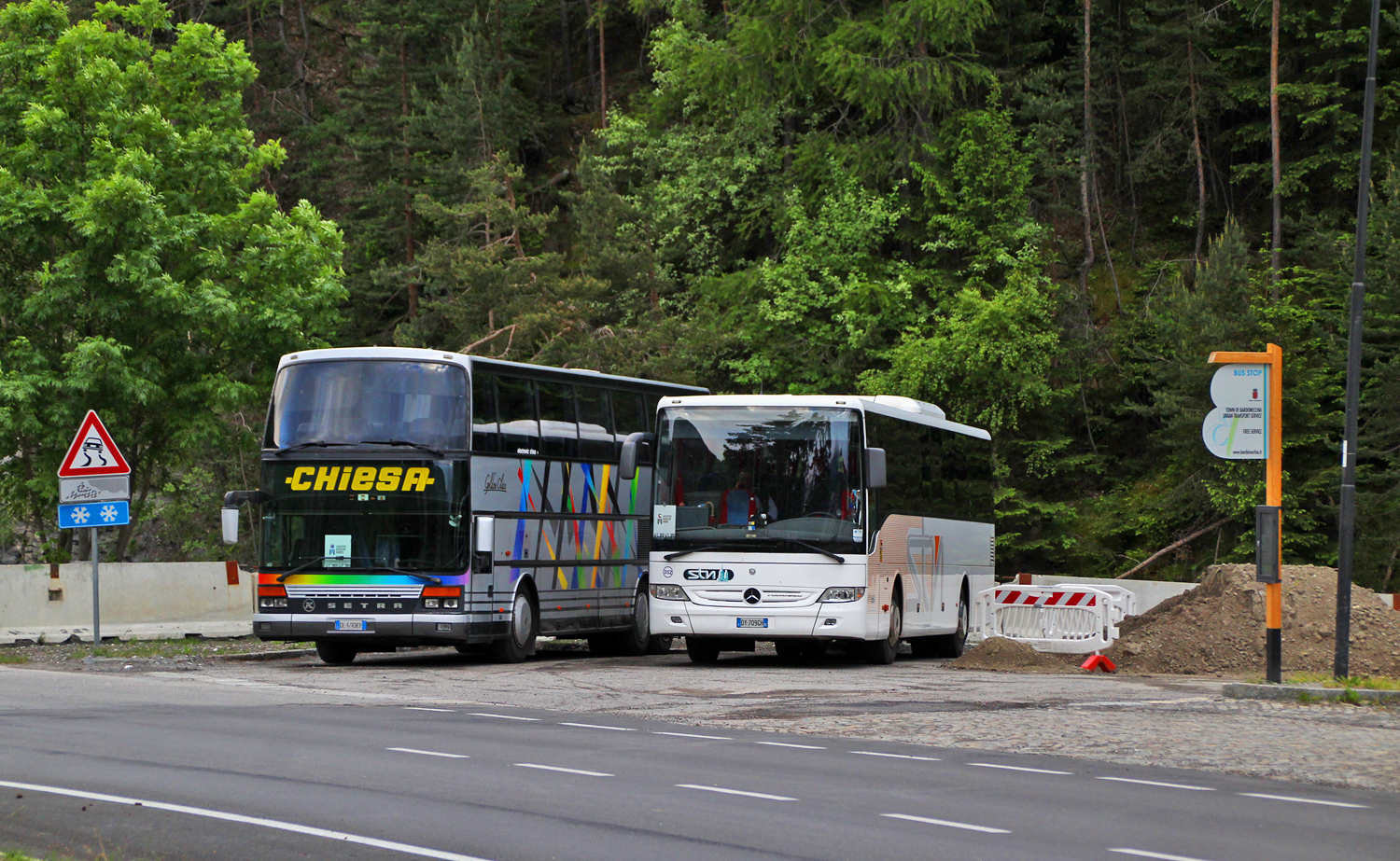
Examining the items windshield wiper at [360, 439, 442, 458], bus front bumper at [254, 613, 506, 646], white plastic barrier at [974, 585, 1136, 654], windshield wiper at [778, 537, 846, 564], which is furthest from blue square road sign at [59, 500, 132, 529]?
white plastic barrier at [974, 585, 1136, 654]

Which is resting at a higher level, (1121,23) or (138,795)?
(1121,23)

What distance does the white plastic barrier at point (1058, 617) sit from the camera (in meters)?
22.9

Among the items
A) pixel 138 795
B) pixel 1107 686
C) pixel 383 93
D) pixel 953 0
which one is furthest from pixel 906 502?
pixel 383 93

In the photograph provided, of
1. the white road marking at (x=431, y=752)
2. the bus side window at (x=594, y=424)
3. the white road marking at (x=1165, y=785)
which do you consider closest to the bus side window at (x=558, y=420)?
the bus side window at (x=594, y=424)

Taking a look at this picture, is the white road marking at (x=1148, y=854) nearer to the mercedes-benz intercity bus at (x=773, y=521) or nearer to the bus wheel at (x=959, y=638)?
the mercedes-benz intercity bus at (x=773, y=521)

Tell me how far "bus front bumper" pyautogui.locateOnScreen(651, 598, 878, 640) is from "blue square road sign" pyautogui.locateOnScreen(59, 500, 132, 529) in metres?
7.66

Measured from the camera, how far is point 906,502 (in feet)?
72.4

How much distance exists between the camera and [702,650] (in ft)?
72.1

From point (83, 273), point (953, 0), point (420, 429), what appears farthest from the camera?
point (953, 0)

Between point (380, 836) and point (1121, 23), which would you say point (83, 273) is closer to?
point (380, 836)

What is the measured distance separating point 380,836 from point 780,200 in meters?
35.8

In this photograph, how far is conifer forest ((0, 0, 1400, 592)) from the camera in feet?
92.9

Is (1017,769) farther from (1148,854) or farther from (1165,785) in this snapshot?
(1148,854)

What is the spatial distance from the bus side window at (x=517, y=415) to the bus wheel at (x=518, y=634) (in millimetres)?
2043
